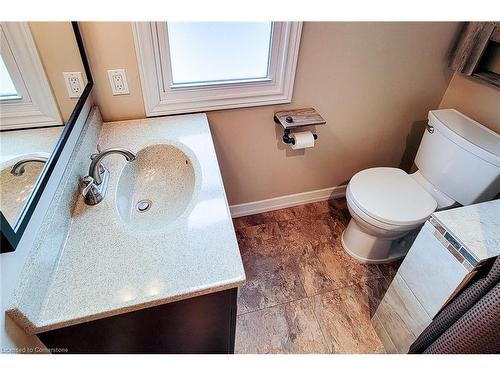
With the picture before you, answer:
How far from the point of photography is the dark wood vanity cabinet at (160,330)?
777mm

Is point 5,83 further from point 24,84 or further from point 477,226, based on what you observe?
point 477,226

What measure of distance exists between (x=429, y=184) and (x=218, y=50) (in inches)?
54.0

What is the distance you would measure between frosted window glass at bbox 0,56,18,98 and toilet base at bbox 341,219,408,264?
5.46 feet

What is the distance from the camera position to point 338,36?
1441mm

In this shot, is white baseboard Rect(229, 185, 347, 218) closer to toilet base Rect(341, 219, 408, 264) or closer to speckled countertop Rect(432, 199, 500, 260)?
toilet base Rect(341, 219, 408, 264)

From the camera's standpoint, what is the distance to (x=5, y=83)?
699 millimetres

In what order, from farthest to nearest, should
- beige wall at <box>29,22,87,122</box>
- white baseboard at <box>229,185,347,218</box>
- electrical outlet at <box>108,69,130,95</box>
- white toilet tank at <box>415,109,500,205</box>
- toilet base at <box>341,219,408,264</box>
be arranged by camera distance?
white baseboard at <box>229,185,347,218</box>, toilet base at <box>341,219,408,264</box>, white toilet tank at <box>415,109,500,205</box>, electrical outlet at <box>108,69,130,95</box>, beige wall at <box>29,22,87,122</box>

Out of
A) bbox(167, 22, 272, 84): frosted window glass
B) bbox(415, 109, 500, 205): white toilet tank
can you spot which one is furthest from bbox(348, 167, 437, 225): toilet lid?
bbox(167, 22, 272, 84): frosted window glass

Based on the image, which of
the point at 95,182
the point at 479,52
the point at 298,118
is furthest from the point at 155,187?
the point at 479,52

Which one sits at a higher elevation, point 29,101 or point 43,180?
point 29,101

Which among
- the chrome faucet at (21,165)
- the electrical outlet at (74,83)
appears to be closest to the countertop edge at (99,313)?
the chrome faucet at (21,165)

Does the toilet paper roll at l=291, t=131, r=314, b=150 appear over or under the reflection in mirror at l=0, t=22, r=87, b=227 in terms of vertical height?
under

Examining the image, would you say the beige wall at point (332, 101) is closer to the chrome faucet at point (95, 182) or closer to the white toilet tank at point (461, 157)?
the white toilet tank at point (461, 157)

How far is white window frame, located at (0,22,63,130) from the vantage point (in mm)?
709
